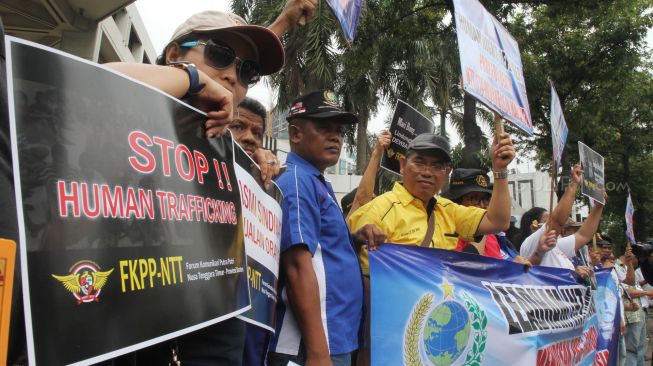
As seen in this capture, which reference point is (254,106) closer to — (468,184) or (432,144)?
(432,144)

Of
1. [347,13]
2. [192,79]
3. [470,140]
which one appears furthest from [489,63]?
[470,140]

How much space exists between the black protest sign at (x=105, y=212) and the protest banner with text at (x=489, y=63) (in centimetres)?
217

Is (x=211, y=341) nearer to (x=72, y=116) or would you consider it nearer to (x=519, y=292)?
(x=72, y=116)

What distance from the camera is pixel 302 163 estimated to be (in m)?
2.45

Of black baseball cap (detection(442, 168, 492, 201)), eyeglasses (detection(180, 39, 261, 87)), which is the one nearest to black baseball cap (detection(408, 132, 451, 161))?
black baseball cap (detection(442, 168, 492, 201))

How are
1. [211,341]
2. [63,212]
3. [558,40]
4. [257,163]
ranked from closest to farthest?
1. [63,212]
2. [211,341]
3. [257,163]
4. [558,40]

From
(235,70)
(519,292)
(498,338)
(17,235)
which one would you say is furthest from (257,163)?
(519,292)

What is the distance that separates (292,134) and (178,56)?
1076 mm

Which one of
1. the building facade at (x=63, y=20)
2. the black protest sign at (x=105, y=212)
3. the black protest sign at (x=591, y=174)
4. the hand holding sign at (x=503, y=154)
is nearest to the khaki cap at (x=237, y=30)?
the black protest sign at (x=105, y=212)

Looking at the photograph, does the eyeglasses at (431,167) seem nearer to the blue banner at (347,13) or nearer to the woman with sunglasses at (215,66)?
the blue banner at (347,13)

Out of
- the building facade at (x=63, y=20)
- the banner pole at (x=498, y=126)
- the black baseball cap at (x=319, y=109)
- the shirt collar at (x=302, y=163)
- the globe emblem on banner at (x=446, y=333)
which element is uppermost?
the building facade at (x=63, y=20)

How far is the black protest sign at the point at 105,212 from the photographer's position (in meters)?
0.77

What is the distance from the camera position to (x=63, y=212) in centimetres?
82

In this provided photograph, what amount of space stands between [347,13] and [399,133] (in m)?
1.85
